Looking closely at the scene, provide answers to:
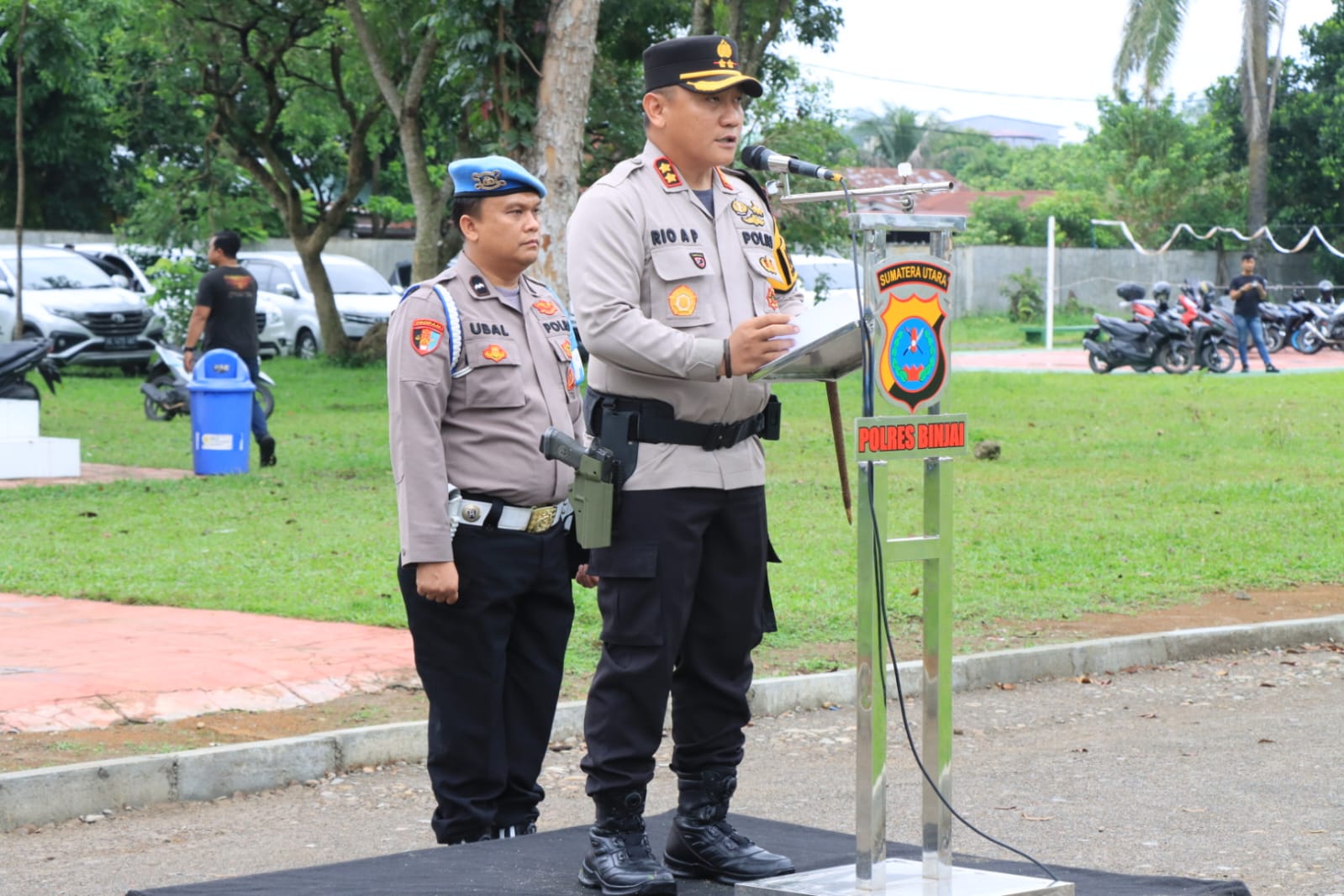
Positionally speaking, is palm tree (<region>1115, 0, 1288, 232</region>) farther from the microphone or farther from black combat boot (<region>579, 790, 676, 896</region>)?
black combat boot (<region>579, 790, 676, 896</region>)

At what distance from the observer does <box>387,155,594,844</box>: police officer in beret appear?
15.1 ft

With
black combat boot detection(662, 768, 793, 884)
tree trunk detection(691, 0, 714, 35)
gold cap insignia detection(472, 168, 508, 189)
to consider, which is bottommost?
black combat boot detection(662, 768, 793, 884)

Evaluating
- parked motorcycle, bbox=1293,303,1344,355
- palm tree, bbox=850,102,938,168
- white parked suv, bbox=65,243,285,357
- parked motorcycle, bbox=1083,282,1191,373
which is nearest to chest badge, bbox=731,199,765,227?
white parked suv, bbox=65,243,285,357

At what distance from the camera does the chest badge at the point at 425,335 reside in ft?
15.0

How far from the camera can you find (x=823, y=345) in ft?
12.3

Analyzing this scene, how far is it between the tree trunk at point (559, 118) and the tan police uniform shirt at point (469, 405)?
9.37m

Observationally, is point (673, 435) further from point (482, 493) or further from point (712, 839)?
point (712, 839)

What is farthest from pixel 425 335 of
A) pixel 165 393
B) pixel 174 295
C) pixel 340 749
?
pixel 174 295

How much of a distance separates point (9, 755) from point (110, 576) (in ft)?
11.0

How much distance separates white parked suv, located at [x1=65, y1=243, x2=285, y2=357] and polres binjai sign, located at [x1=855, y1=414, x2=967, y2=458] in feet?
72.5

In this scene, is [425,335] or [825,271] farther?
[825,271]

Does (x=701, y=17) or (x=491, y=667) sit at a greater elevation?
(x=701, y=17)

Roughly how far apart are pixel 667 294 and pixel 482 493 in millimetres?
921

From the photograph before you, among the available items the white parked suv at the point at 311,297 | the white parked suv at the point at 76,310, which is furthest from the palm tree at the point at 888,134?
the white parked suv at the point at 76,310
